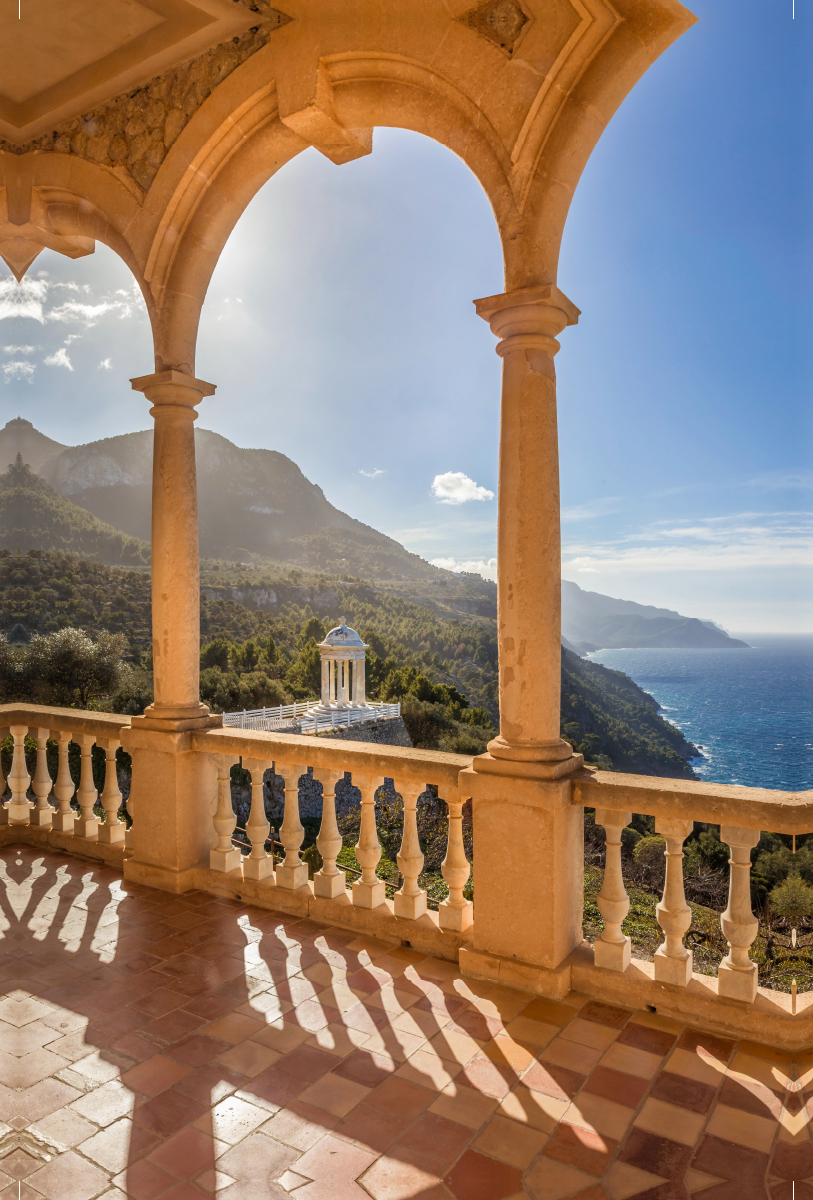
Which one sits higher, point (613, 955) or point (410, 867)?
point (410, 867)

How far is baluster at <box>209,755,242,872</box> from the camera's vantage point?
4289mm

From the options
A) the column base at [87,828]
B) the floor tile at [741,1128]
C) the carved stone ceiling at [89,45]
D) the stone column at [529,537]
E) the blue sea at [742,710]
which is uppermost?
the carved stone ceiling at [89,45]

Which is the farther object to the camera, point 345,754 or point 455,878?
point 345,754

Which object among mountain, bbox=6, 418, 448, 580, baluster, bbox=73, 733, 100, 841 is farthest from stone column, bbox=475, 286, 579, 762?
mountain, bbox=6, 418, 448, 580

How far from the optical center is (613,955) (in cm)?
305

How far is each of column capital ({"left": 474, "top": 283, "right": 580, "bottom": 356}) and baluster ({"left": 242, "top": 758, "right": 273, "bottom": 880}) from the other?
2.65m

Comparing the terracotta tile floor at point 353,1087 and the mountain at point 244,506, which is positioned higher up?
the mountain at point 244,506

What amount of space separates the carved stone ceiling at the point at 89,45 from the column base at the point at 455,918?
4.91 metres

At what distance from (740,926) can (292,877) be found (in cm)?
230

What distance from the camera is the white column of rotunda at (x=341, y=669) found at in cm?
3997

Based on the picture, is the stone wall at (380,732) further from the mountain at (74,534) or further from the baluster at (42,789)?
the baluster at (42,789)

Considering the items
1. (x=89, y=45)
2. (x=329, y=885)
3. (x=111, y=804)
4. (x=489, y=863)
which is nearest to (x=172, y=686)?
(x=111, y=804)

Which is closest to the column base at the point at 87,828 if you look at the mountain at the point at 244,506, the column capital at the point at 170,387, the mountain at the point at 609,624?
the column capital at the point at 170,387

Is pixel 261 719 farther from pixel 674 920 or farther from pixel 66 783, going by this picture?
pixel 674 920
